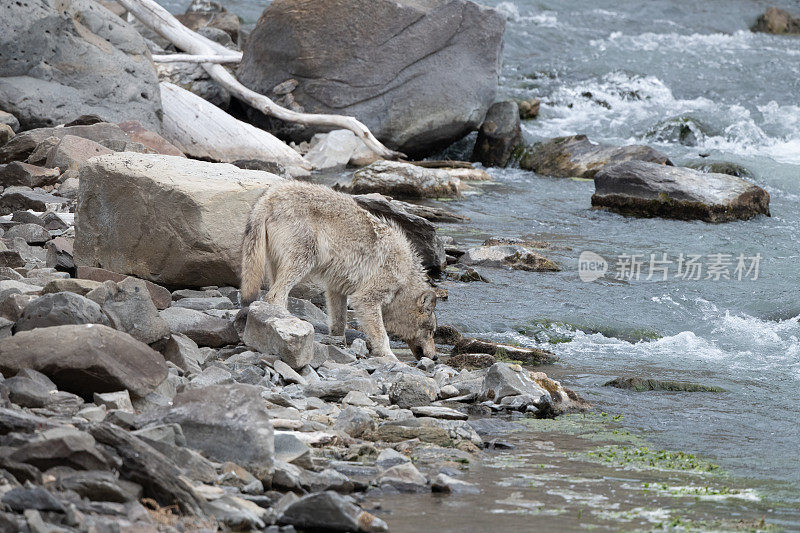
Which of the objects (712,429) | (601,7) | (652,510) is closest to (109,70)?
(712,429)

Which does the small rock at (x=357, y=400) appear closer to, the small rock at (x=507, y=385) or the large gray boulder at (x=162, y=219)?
the small rock at (x=507, y=385)

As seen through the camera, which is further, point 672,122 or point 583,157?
point 672,122

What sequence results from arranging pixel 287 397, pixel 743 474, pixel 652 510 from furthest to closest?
pixel 287 397
pixel 743 474
pixel 652 510

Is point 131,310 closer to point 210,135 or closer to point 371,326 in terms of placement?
point 371,326

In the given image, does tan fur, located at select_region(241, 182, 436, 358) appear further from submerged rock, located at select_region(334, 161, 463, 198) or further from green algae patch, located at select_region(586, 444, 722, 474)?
submerged rock, located at select_region(334, 161, 463, 198)

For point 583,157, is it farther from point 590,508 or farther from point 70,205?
point 590,508

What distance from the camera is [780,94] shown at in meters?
25.4

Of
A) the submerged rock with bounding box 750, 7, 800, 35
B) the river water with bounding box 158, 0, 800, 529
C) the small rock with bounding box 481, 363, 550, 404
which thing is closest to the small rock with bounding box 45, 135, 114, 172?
the river water with bounding box 158, 0, 800, 529

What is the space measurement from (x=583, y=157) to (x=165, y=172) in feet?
43.2

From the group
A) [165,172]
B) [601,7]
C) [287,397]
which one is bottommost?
[287,397]

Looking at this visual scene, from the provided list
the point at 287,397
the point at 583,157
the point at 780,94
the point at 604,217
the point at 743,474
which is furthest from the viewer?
the point at 780,94

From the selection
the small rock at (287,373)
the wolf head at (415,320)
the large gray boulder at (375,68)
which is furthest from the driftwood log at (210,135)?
the small rock at (287,373)

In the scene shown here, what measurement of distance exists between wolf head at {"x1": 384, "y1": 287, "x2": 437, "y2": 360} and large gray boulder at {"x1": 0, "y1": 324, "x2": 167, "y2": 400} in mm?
3676

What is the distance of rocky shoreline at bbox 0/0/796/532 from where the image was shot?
15.2 feet
